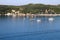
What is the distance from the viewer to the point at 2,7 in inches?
4496

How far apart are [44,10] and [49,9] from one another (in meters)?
2.59

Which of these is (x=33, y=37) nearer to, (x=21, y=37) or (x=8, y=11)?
(x=21, y=37)

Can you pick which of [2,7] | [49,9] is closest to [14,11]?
[2,7]

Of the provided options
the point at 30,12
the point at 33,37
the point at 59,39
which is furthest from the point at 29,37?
the point at 30,12

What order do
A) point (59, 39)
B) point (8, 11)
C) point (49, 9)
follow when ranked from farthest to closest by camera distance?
point (49, 9)
point (8, 11)
point (59, 39)

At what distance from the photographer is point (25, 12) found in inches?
4227

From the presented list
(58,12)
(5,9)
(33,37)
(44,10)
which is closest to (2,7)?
(5,9)

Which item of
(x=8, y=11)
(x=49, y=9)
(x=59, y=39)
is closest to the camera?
(x=59, y=39)

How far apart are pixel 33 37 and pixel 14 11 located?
78885 mm

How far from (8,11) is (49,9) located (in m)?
21.5

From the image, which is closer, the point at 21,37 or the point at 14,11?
the point at 21,37

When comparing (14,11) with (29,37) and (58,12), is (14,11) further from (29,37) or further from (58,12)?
(29,37)

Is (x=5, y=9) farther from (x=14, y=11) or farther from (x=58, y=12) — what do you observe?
(x=58, y=12)

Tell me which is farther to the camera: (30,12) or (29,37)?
(30,12)
